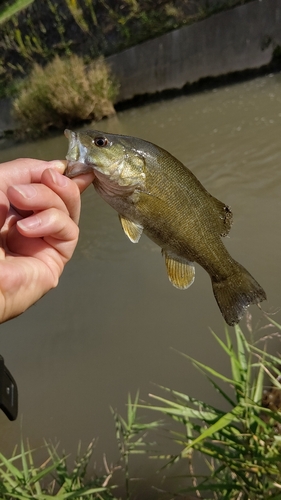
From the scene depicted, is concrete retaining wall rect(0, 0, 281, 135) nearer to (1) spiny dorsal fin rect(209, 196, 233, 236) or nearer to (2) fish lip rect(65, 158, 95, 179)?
(1) spiny dorsal fin rect(209, 196, 233, 236)

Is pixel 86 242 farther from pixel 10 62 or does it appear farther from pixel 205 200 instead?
pixel 10 62

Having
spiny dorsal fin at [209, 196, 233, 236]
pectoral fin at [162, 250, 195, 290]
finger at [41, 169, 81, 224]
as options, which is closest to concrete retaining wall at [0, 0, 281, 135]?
spiny dorsal fin at [209, 196, 233, 236]

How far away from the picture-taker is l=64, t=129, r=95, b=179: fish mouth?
162cm

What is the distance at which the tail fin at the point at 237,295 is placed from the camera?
1.75 metres

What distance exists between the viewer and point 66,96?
11445 millimetres

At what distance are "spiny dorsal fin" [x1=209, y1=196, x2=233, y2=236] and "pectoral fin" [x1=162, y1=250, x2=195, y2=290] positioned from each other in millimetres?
211

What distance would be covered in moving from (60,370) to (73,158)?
2.81 meters

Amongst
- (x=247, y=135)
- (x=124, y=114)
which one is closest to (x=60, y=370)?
(x=247, y=135)

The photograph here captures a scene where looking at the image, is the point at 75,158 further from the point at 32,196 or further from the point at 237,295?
the point at 237,295

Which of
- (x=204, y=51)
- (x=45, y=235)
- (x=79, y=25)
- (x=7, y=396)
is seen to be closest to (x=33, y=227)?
(x=45, y=235)

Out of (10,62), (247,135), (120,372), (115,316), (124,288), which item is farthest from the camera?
(10,62)

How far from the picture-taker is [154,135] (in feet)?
30.6

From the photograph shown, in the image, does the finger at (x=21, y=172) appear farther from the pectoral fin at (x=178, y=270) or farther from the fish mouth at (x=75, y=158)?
the pectoral fin at (x=178, y=270)

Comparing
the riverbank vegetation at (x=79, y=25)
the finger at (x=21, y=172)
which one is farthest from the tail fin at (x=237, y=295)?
the riverbank vegetation at (x=79, y=25)
